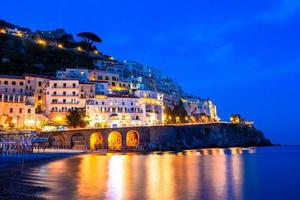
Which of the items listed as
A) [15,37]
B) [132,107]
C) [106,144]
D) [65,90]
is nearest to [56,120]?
[65,90]

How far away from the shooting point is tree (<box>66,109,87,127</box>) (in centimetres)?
7638

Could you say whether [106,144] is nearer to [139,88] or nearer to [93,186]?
[139,88]

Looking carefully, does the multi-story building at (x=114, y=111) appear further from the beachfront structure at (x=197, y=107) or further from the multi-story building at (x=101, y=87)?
the beachfront structure at (x=197, y=107)

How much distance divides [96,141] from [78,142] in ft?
23.4

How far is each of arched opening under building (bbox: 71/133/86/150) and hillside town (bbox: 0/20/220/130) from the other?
352 cm

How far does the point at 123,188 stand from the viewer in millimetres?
23828

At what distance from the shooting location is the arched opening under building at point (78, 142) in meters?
74.5

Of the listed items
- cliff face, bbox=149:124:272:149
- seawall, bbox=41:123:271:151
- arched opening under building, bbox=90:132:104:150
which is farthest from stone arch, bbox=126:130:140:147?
arched opening under building, bbox=90:132:104:150

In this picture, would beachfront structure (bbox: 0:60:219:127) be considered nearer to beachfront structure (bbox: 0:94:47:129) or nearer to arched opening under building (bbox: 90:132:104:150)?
beachfront structure (bbox: 0:94:47:129)

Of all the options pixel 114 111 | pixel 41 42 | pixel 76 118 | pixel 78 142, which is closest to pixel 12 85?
pixel 76 118

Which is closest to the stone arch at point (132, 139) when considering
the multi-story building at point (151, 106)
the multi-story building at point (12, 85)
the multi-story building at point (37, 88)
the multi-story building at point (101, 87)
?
the multi-story building at point (151, 106)

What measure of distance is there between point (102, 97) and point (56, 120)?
12977 millimetres

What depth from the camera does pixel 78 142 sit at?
7525 centimetres

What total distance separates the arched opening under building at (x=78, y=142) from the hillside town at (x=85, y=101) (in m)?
3.52
